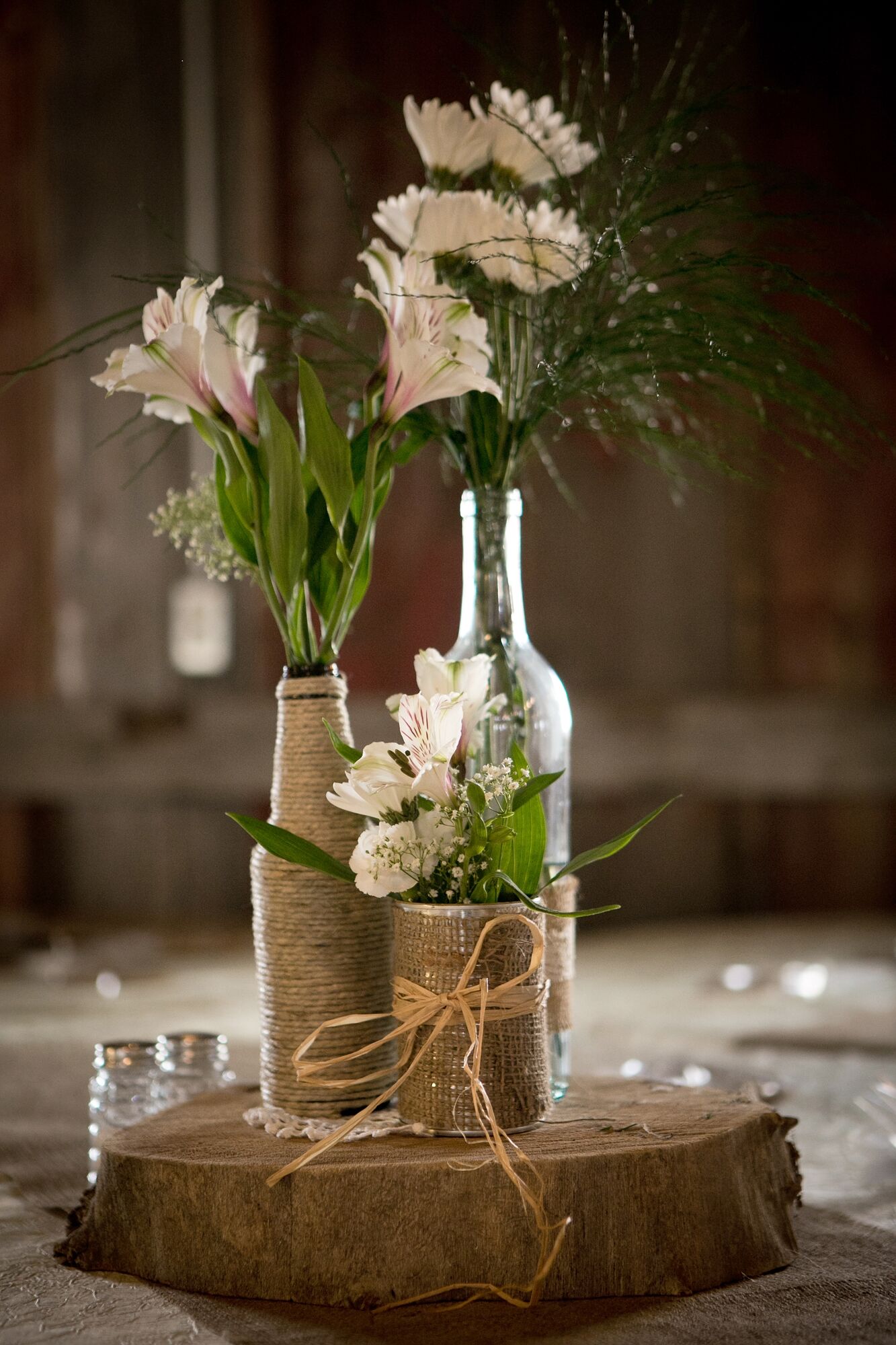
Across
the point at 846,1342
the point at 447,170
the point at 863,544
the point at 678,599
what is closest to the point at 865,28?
the point at 863,544

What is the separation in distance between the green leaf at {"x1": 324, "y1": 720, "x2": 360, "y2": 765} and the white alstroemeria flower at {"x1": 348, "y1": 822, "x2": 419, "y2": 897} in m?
0.06

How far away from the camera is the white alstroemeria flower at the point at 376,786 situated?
2.93ft

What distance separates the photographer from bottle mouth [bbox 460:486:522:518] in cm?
107

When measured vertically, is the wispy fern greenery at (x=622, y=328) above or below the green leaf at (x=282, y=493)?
above

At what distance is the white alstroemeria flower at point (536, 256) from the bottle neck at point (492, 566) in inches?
6.4

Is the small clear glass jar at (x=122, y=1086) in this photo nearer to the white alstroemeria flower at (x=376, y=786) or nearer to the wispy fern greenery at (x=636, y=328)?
the white alstroemeria flower at (x=376, y=786)

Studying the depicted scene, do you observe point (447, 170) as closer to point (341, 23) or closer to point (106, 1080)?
point (106, 1080)

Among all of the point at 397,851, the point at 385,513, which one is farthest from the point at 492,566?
the point at 385,513

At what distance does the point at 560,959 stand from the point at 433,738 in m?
0.26

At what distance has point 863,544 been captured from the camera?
330 cm

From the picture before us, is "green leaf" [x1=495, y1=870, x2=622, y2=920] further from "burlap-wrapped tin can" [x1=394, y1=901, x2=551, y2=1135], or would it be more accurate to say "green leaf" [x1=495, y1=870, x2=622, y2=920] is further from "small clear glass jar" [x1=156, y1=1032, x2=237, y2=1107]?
"small clear glass jar" [x1=156, y1=1032, x2=237, y2=1107]

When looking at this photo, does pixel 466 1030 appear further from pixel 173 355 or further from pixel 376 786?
pixel 173 355

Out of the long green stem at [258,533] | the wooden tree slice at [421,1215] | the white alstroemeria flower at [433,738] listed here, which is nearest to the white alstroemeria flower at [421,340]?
the long green stem at [258,533]

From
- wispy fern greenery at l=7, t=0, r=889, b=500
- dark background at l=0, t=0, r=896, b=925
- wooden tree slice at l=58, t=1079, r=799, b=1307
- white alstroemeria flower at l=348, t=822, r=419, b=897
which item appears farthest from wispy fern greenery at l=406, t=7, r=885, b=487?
dark background at l=0, t=0, r=896, b=925
